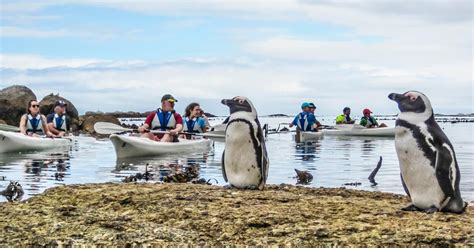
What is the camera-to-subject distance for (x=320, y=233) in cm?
638

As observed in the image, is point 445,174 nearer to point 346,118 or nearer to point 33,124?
point 33,124

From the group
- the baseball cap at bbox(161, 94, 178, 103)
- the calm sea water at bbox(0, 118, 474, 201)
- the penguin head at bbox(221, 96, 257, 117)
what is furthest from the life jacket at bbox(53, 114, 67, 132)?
the penguin head at bbox(221, 96, 257, 117)

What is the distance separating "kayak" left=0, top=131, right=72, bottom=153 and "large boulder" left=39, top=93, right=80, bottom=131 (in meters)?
19.6

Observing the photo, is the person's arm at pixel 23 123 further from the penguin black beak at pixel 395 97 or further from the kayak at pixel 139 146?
the penguin black beak at pixel 395 97

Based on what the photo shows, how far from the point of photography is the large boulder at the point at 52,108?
151ft

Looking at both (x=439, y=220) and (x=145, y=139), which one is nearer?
(x=439, y=220)

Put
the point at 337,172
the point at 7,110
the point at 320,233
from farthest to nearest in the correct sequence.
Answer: the point at 7,110 → the point at 337,172 → the point at 320,233

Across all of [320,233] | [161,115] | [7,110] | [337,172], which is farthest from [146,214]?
[7,110]

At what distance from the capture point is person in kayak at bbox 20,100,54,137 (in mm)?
26453

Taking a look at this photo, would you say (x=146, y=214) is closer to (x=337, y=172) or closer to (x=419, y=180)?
(x=419, y=180)

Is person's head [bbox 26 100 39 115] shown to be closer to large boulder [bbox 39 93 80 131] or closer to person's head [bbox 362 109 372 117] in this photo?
large boulder [bbox 39 93 80 131]

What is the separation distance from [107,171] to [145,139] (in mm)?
3530

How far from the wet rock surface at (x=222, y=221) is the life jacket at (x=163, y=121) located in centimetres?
1381

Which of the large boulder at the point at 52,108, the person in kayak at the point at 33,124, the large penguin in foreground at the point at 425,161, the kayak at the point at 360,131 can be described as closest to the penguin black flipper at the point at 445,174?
the large penguin in foreground at the point at 425,161
